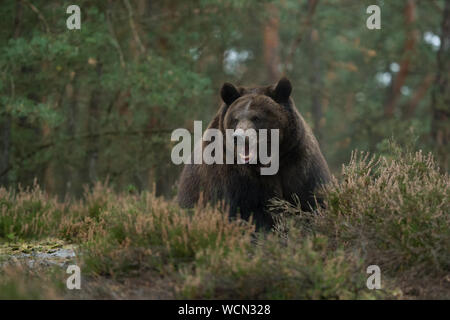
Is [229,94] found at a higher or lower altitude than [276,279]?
higher

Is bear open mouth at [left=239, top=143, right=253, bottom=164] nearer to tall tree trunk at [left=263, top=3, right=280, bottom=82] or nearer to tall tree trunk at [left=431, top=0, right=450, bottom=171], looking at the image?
tall tree trunk at [left=431, top=0, right=450, bottom=171]

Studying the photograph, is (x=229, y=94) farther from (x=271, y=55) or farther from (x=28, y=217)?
(x=271, y=55)

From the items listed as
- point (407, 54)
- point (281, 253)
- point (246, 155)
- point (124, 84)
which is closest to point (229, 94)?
point (246, 155)

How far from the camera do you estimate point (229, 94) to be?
6.84 m

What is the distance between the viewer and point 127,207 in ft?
19.5

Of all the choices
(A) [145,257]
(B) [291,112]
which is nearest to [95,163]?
(B) [291,112]

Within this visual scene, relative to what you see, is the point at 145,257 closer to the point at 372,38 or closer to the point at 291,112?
the point at 291,112

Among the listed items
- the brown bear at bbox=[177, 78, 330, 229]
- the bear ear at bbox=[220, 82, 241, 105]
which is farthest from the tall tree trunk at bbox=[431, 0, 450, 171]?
the bear ear at bbox=[220, 82, 241, 105]

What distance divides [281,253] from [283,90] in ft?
8.55

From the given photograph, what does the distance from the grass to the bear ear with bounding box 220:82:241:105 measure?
1.56m

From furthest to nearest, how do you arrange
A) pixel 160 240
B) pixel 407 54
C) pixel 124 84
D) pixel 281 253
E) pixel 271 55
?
pixel 271 55
pixel 407 54
pixel 124 84
pixel 160 240
pixel 281 253

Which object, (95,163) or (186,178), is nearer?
(186,178)

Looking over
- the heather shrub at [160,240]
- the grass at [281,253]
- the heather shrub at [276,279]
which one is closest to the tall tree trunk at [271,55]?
the grass at [281,253]
